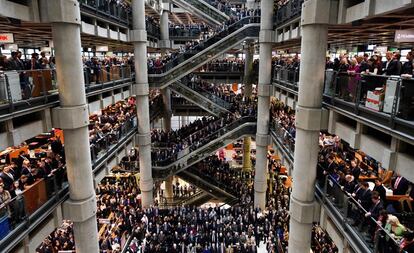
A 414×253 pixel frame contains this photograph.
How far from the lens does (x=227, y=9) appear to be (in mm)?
23438

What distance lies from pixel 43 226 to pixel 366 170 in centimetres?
1279

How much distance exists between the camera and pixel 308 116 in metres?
10.2

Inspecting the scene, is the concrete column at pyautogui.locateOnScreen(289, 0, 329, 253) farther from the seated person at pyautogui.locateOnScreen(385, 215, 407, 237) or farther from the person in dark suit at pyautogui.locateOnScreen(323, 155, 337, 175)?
the seated person at pyautogui.locateOnScreen(385, 215, 407, 237)

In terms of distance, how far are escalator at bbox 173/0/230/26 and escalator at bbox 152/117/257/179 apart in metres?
7.85

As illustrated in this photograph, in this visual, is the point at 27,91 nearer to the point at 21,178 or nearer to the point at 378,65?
the point at 21,178

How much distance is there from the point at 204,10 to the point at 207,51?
506 centimetres

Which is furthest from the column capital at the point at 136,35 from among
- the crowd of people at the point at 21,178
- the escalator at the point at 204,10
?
the crowd of people at the point at 21,178

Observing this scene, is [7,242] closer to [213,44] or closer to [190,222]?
[190,222]

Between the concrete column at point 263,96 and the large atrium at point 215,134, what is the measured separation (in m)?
0.09

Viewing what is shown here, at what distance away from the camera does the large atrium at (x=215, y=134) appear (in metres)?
7.68

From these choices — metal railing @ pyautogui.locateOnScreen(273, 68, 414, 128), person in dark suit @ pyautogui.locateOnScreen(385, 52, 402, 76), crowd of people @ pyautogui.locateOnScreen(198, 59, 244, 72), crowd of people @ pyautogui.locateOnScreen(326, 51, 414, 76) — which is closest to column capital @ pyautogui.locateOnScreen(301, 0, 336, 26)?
crowd of people @ pyautogui.locateOnScreen(326, 51, 414, 76)

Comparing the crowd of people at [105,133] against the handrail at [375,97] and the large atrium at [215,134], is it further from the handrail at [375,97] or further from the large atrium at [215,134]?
the handrail at [375,97]

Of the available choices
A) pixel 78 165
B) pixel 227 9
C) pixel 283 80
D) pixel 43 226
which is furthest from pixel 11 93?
pixel 227 9

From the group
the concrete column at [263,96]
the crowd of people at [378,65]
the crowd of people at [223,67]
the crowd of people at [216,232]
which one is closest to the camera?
the crowd of people at [378,65]
